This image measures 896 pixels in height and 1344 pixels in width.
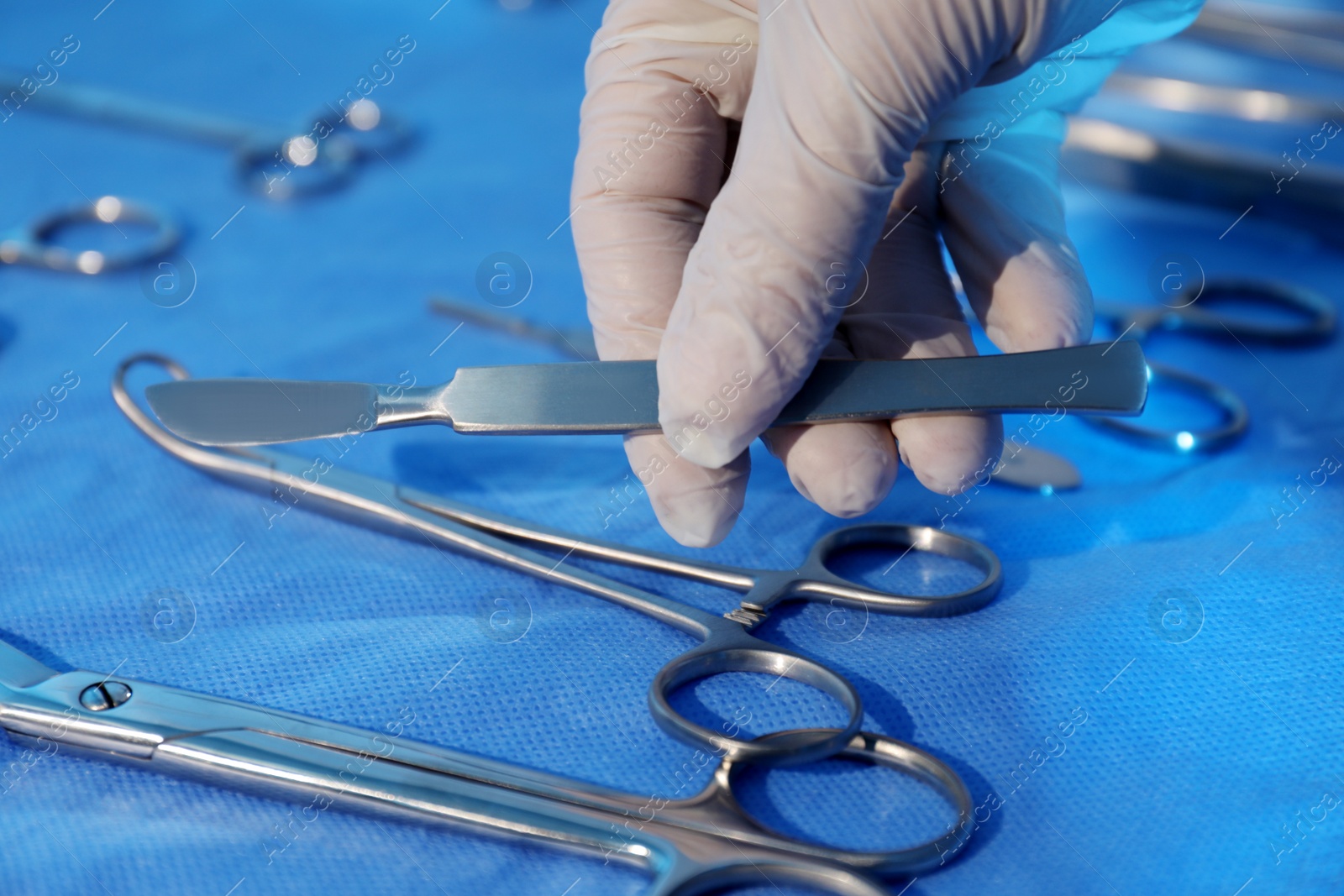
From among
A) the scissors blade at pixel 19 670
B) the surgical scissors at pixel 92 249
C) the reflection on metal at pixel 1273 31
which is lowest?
the surgical scissors at pixel 92 249

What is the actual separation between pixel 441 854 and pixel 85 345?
727mm

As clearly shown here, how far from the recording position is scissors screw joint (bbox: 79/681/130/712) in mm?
669

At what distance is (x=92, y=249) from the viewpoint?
50.1 inches

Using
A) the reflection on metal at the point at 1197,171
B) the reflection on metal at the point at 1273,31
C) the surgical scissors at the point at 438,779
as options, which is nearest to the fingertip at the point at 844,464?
the surgical scissors at the point at 438,779

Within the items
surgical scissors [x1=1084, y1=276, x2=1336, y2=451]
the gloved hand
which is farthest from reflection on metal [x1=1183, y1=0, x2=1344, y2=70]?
the gloved hand

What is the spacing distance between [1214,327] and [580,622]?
0.73 metres

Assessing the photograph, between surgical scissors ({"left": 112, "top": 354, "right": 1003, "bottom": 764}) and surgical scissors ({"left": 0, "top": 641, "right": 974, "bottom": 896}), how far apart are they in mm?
53

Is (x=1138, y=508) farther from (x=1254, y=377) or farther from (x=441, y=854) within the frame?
(x=441, y=854)

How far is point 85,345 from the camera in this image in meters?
1.10

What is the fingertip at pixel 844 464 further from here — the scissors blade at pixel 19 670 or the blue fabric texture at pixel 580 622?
the scissors blade at pixel 19 670

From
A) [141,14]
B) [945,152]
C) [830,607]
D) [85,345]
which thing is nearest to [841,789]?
[830,607]

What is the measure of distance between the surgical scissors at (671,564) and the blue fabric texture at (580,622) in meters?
0.02

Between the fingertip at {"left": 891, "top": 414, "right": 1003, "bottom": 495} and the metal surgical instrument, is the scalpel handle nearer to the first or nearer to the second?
the fingertip at {"left": 891, "top": 414, "right": 1003, "bottom": 495}

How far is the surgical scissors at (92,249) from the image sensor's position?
3.93 ft
